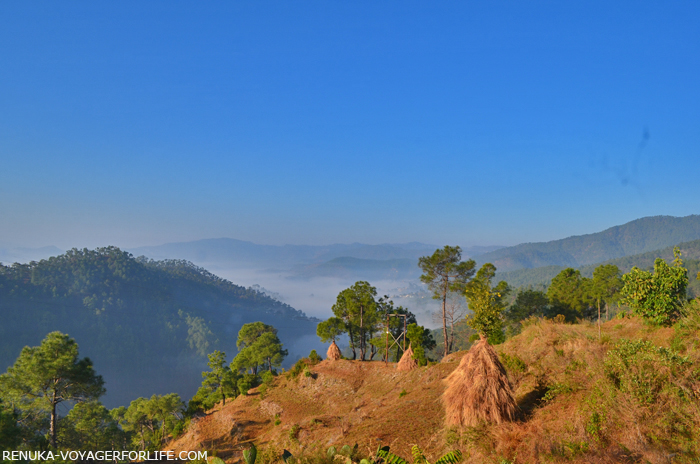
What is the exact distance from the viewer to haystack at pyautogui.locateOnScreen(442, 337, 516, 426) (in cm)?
908

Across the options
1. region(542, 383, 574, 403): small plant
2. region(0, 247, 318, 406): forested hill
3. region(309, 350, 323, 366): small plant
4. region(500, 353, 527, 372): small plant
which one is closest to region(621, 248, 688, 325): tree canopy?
region(500, 353, 527, 372): small plant

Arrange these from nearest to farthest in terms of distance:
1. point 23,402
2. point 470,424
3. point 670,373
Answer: point 670,373
point 470,424
point 23,402

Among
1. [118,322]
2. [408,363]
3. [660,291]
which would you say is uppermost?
[660,291]

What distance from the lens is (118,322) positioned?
548ft

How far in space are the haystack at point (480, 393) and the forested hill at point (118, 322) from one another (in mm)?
155135

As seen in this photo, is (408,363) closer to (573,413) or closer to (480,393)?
(480,393)

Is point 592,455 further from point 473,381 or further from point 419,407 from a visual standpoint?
point 419,407

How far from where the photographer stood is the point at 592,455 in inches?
245

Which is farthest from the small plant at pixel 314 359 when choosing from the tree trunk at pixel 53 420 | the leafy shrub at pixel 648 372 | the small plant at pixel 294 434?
the leafy shrub at pixel 648 372

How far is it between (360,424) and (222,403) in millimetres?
24379

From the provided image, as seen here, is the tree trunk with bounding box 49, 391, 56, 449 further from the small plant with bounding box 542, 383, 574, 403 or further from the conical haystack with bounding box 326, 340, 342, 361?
the small plant with bounding box 542, 383, 574, 403

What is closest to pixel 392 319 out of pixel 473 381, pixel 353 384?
pixel 353 384

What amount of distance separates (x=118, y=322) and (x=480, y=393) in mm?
199248

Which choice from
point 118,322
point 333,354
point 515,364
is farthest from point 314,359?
point 118,322
